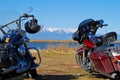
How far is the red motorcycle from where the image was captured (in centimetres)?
1053

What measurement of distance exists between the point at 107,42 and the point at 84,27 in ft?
2.86

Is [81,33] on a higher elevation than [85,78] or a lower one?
higher

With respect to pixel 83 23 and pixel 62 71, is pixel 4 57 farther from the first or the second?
pixel 62 71

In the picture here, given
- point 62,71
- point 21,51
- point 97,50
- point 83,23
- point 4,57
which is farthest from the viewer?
point 62,71

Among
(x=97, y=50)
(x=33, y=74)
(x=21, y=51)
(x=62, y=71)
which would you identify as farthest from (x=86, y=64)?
(x=21, y=51)

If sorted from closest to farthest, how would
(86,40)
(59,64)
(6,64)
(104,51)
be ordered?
(6,64) → (104,51) → (86,40) → (59,64)

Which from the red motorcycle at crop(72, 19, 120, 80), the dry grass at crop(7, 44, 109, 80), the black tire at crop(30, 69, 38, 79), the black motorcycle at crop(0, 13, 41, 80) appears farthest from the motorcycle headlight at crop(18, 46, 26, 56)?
the red motorcycle at crop(72, 19, 120, 80)

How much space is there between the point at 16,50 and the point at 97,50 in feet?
7.10

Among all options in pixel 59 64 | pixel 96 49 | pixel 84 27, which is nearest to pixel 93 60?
pixel 96 49

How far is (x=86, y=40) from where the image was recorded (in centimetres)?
1169

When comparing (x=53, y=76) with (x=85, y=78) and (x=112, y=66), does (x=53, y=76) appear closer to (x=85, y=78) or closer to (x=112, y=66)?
(x=85, y=78)

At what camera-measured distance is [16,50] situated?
10438 millimetres

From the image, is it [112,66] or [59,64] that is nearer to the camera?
[112,66]

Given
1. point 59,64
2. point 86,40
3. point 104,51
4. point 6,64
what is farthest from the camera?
point 59,64
